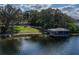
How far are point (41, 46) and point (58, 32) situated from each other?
0.18 meters

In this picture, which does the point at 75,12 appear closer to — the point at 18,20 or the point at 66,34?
the point at 66,34

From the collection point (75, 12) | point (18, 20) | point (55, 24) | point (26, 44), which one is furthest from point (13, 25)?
point (75, 12)

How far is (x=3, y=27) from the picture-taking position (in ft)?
6.29

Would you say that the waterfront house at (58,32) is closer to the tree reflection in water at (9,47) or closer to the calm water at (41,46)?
the calm water at (41,46)

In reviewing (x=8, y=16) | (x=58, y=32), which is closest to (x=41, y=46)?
(x=58, y=32)

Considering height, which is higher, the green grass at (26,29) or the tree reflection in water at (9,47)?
the green grass at (26,29)

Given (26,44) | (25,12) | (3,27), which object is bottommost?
(26,44)

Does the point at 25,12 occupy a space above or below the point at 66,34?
above

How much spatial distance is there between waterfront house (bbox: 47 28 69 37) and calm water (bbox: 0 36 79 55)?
40 mm

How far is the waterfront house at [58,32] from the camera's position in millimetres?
1910

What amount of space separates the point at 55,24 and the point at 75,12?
19 cm

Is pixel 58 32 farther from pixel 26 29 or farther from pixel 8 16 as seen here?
pixel 8 16

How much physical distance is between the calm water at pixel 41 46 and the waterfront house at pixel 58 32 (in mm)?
40

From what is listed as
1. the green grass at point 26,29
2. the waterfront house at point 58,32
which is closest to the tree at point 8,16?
the green grass at point 26,29
